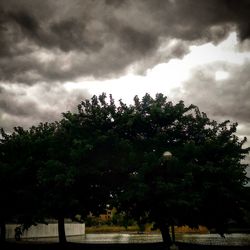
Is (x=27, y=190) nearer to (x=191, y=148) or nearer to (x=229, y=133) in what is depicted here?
(x=191, y=148)

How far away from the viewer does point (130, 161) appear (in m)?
27.7

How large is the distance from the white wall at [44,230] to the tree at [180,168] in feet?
95.2

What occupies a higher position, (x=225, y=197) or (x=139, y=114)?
(x=139, y=114)

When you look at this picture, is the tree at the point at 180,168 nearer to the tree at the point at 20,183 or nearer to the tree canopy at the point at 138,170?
the tree canopy at the point at 138,170

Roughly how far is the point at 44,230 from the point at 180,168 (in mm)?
38834

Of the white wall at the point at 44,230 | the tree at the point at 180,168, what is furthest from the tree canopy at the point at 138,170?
the white wall at the point at 44,230

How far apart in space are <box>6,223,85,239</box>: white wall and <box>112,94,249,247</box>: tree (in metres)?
29.0

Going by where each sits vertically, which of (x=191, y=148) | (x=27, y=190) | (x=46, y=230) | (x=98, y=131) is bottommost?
(x=46, y=230)

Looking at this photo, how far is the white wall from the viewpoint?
171ft

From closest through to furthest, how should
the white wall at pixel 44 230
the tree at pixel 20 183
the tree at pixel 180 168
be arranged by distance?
the tree at pixel 180 168
the tree at pixel 20 183
the white wall at pixel 44 230

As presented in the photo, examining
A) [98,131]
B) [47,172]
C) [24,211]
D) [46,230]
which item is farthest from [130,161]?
[46,230]

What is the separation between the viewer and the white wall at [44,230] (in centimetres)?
5225

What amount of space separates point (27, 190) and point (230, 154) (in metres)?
18.0

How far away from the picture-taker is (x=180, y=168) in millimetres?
27094
